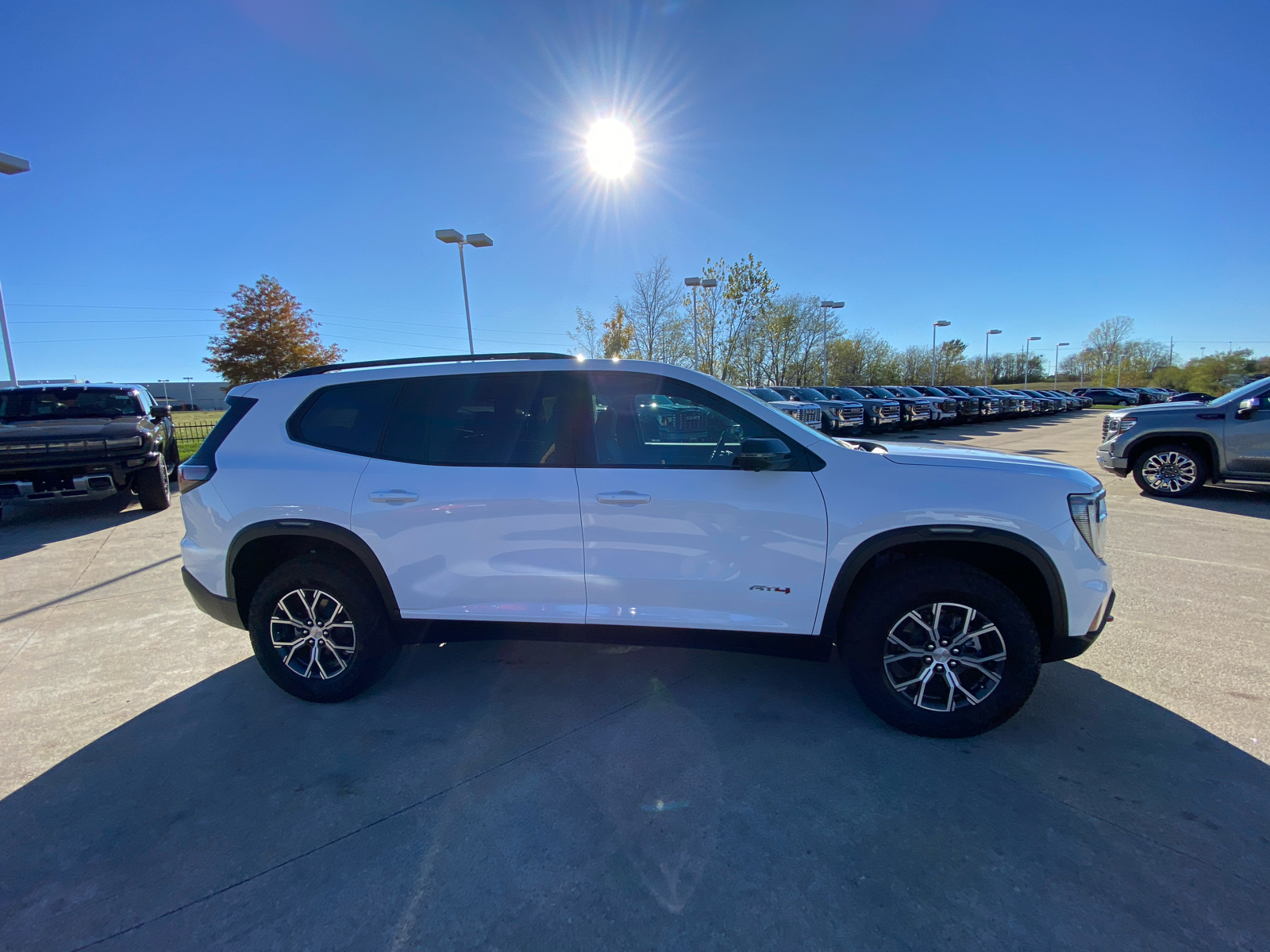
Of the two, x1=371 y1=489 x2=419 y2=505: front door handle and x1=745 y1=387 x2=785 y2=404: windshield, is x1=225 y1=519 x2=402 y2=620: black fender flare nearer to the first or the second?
x1=371 y1=489 x2=419 y2=505: front door handle

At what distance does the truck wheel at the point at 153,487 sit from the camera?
26.6ft

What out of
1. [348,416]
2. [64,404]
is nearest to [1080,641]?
[348,416]

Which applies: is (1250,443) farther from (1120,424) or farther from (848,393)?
(848,393)

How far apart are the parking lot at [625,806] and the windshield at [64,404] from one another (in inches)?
251

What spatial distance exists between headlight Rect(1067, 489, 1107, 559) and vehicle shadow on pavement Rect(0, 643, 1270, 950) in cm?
91

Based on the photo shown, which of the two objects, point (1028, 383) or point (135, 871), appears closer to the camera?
point (135, 871)

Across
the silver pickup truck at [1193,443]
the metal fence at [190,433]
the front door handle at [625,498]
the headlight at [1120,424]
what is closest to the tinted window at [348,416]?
the front door handle at [625,498]

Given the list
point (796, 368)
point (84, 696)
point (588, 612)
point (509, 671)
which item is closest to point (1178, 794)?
point (588, 612)

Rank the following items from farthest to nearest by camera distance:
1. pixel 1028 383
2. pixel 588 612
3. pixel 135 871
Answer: pixel 1028 383 → pixel 588 612 → pixel 135 871

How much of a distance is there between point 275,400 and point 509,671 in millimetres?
2050

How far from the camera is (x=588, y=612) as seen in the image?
9.62ft

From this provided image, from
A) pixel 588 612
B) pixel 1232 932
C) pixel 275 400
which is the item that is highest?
pixel 275 400

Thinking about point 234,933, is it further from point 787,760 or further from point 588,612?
point 787,760

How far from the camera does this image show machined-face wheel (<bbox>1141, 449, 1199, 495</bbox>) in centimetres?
776
